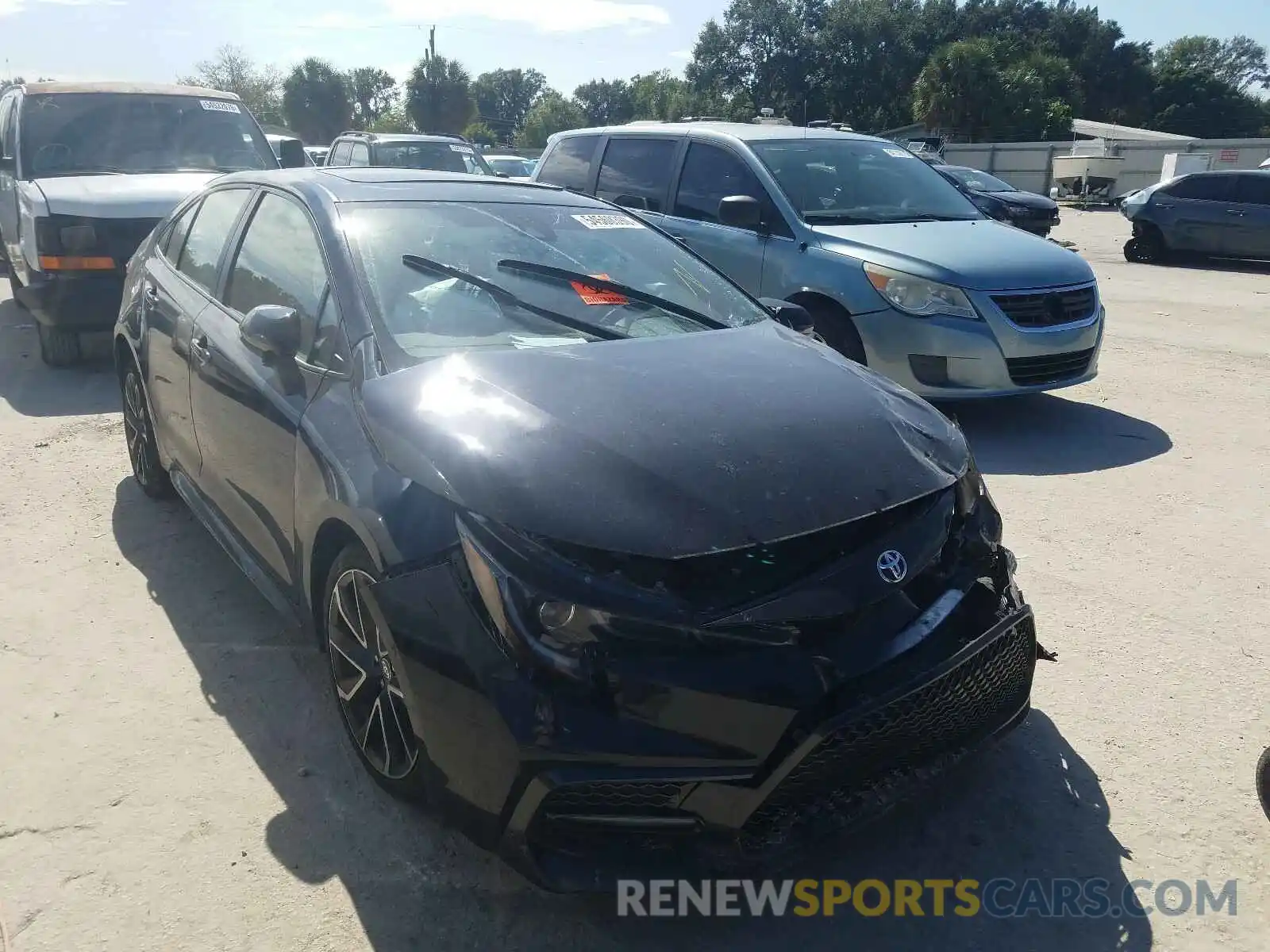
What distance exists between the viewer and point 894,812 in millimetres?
2746

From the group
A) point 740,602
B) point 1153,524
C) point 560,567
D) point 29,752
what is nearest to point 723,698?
point 740,602

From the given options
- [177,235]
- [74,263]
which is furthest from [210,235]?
[74,263]

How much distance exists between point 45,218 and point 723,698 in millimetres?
6906

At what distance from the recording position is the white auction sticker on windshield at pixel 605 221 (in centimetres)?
400

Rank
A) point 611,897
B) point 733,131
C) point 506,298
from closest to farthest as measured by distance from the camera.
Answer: point 611,897 < point 506,298 < point 733,131

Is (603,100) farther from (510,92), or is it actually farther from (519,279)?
(519,279)

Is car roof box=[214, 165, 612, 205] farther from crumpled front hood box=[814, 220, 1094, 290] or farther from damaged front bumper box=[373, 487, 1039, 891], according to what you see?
crumpled front hood box=[814, 220, 1094, 290]

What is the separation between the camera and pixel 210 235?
4.29 m

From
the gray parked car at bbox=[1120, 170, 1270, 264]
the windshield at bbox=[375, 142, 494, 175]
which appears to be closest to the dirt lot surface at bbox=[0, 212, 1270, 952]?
the windshield at bbox=[375, 142, 494, 175]

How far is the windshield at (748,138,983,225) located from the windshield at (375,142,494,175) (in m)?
7.22

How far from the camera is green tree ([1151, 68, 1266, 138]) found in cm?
6694

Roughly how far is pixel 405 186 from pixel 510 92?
387 feet

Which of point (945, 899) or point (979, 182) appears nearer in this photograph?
point (945, 899)

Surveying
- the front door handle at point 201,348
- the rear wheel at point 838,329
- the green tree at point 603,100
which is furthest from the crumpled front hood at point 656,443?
the green tree at point 603,100
